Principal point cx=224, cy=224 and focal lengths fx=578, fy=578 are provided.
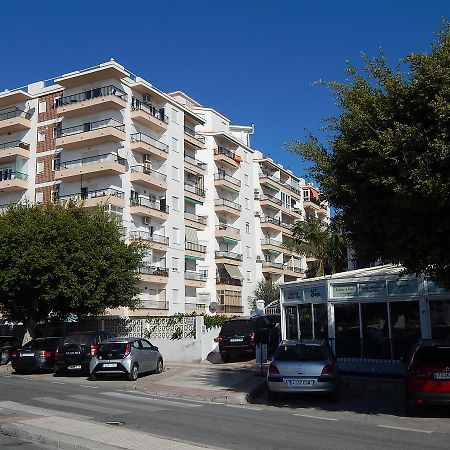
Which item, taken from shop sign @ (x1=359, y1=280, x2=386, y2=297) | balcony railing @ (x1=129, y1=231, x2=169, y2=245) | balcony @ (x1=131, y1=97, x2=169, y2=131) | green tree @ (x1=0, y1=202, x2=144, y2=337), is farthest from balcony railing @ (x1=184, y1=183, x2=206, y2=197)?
shop sign @ (x1=359, y1=280, x2=386, y2=297)

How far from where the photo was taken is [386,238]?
12.9m

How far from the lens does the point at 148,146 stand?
49.1 meters

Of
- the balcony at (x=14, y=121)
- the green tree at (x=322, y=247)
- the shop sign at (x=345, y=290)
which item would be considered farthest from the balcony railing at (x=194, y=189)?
the shop sign at (x=345, y=290)

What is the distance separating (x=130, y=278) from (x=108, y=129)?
62.1 feet

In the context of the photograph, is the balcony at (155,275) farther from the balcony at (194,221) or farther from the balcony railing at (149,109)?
the balcony railing at (149,109)

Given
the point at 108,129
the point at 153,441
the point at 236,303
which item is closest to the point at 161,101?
the point at 108,129

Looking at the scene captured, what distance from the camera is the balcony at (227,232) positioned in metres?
60.6

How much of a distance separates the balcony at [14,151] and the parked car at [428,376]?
149 ft

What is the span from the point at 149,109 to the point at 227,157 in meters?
14.1

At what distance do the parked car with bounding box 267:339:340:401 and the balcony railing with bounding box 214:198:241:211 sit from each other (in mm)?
46582

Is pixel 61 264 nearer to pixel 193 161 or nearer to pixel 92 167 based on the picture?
pixel 92 167

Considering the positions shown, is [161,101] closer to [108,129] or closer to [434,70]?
[108,129]

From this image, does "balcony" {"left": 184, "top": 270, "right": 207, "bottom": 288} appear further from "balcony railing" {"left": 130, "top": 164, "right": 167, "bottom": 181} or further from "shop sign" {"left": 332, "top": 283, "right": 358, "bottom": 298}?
"shop sign" {"left": 332, "top": 283, "right": 358, "bottom": 298}

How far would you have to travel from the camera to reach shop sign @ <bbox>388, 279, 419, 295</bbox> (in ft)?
63.5
